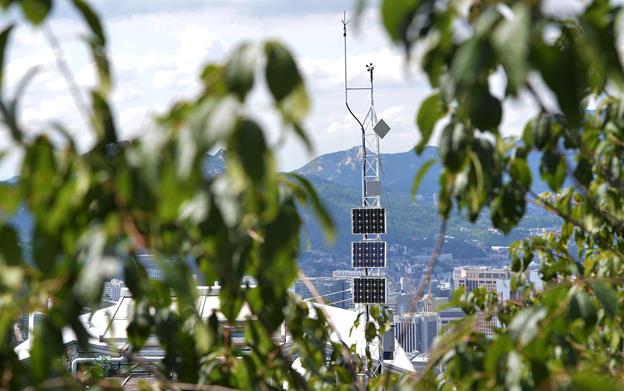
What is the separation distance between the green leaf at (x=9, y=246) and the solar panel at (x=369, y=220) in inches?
616

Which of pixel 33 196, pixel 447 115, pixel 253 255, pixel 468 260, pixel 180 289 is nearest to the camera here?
pixel 180 289

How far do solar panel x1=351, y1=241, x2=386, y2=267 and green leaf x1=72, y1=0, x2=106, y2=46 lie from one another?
17342mm

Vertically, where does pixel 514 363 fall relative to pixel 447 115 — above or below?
below

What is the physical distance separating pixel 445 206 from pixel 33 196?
2.27ft

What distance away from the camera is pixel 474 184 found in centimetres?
134

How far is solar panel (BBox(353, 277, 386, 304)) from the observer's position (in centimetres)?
1708

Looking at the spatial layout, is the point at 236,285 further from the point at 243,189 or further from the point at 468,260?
the point at 468,260

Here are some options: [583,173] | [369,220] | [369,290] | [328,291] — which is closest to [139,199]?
[583,173]

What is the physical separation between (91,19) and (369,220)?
618 inches

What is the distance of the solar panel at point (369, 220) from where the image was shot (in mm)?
16531

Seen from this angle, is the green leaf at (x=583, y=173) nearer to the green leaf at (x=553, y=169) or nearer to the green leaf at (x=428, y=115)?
the green leaf at (x=553, y=169)

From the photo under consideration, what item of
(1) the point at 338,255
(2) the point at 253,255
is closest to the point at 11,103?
(2) the point at 253,255

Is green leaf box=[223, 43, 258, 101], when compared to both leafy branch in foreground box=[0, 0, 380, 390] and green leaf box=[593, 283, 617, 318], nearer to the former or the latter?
leafy branch in foreground box=[0, 0, 380, 390]

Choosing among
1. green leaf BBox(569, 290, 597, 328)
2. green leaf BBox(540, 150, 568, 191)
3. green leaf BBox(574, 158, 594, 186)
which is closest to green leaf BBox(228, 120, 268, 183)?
green leaf BBox(569, 290, 597, 328)
